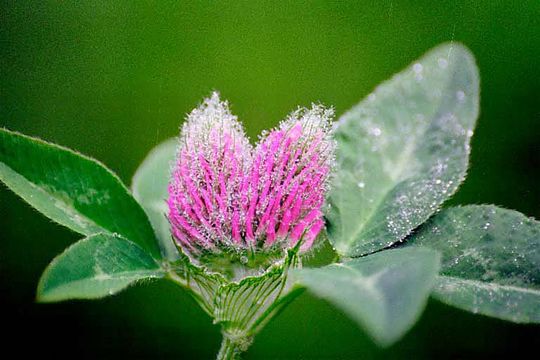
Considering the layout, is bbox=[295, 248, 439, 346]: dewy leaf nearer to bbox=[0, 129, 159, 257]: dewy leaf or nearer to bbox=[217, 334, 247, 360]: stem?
bbox=[217, 334, 247, 360]: stem

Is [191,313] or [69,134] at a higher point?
[69,134]

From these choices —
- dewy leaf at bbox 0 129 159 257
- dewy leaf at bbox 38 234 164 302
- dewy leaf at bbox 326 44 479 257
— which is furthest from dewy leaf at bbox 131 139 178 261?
dewy leaf at bbox 326 44 479 257

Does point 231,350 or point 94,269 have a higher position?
point 94,269

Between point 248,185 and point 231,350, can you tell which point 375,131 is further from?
point 231,350

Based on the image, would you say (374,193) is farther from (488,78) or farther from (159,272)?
(488,78)

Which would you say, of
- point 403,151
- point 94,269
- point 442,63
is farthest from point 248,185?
point 442,63

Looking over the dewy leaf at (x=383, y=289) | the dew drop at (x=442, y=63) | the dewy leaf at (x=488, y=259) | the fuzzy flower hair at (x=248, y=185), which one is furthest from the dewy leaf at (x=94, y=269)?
the dew drop at (x=442, y=63)

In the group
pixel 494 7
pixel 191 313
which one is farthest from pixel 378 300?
pixel 494 7
